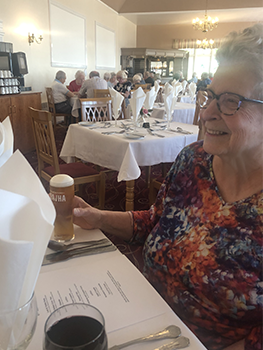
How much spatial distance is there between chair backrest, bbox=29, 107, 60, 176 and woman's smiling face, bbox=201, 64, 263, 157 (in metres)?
1.73

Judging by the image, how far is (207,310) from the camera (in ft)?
2.88

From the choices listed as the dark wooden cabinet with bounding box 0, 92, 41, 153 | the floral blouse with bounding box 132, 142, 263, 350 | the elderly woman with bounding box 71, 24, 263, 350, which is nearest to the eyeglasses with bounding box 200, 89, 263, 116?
the elderly woman with bounding box 71, 24, 263, 350

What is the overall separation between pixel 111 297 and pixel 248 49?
789 millimetres

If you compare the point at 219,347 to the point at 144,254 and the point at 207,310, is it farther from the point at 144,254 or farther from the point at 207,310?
the point at 144,254

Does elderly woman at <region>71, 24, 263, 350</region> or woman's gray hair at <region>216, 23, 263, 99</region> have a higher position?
woman's gray hair at <region>216, 23, 263, 99</region>

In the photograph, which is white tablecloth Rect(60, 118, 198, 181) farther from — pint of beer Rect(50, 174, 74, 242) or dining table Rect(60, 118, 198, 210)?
pint of beer Rect(50, 174, 74, 242)

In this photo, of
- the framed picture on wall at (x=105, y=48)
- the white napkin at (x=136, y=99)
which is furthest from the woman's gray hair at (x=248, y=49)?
the framed picture on wall at (x=105, y=48)

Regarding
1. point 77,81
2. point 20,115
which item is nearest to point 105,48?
point 77,81

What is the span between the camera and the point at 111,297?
26.5 inches

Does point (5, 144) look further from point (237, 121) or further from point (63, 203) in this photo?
point (237, 121)

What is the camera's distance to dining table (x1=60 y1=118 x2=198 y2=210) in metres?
2.43

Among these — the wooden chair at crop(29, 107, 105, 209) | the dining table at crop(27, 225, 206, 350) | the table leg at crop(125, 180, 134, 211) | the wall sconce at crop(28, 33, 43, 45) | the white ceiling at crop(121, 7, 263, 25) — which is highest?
the white ceiling at crop(121, 7, 263, 25)

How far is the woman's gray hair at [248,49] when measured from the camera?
0.87m

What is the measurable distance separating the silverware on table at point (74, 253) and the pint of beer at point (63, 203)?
0.07 meters
